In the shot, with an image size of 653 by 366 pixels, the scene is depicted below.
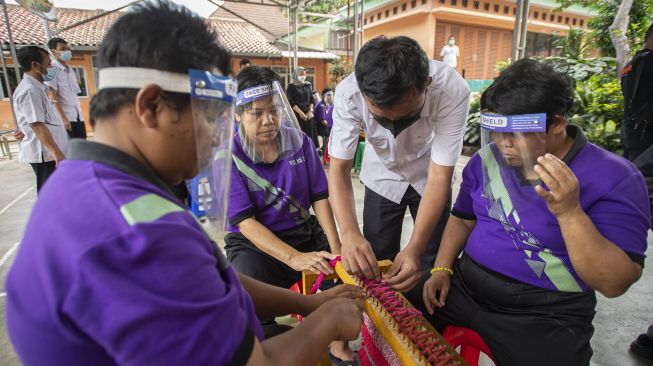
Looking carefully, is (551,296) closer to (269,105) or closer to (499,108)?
(499,108)

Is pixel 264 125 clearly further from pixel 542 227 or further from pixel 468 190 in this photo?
pixel 542 227

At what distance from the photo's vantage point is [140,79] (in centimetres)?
75

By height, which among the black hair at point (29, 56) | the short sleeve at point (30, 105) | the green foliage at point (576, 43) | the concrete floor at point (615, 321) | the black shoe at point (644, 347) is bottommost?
the concrete floor at point (615, 321)

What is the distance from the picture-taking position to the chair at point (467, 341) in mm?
1645

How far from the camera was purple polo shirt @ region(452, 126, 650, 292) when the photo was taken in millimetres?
1264

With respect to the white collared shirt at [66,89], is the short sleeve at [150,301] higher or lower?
A: lower

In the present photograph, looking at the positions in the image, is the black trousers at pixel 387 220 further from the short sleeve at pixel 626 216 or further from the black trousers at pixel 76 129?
the black trousers at pixel 76 129

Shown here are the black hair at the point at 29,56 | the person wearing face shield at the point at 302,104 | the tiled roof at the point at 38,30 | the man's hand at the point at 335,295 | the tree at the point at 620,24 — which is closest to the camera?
the man's hand at the point at 335,295

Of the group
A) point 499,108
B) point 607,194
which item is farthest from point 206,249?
point 607,194

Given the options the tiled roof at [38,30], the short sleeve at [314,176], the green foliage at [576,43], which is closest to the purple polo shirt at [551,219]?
the short sleeve at [314,176]

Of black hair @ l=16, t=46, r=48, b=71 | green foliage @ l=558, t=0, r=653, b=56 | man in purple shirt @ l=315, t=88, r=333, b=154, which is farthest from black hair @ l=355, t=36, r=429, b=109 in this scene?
green foliage @ l=558, t=0, r=653, b=56

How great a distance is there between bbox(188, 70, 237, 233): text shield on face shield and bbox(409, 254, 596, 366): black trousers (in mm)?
1176

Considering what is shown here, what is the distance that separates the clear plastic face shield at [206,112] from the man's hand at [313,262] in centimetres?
87

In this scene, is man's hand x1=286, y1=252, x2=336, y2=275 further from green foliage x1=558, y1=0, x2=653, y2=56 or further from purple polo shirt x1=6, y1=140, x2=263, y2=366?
green foliage x1=558, y1=0, x2=653, y2=56
